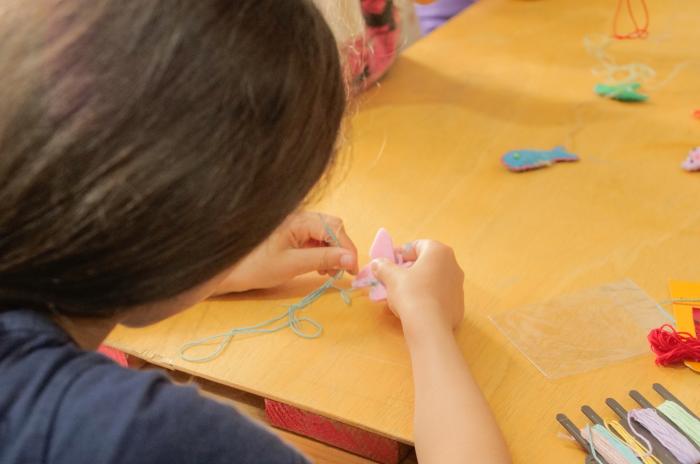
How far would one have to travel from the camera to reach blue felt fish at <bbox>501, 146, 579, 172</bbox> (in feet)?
3.97

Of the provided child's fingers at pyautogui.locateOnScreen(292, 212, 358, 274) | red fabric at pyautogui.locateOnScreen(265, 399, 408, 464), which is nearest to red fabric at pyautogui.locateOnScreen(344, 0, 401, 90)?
child's fingers at pyautogui.locateOnScreen(292, 212, 358, 274)

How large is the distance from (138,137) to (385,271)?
0.49 meters

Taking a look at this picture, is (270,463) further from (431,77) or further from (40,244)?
(431,77)

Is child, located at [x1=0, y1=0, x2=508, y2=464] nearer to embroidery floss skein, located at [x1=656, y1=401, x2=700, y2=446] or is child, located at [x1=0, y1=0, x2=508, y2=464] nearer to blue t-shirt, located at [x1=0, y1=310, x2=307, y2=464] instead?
blue t-shirt, located at [x1=0, y1=310, x2=307, y2=464]

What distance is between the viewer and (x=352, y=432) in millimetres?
867

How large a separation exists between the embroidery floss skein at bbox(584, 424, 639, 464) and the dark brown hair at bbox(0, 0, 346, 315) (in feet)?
1.26

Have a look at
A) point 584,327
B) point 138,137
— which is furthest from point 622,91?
point 138,137

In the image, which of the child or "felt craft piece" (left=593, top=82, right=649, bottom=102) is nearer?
the child

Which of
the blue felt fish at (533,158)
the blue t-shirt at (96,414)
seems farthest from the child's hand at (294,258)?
the blue t-shirt at (96,414)

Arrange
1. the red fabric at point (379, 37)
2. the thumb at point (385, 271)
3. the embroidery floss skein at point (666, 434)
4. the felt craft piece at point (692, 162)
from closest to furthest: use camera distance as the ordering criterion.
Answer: the embroidery floss skein at point (666, 434) → the thumb at point (385, 271) → the felt craft piece at point (692, 162) → the red fabric at point (379, 37)

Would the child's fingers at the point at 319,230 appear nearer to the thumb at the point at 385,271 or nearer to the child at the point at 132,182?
the thumb at the point at 385,271

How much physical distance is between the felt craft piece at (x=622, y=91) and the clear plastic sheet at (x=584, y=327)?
0.50 metres

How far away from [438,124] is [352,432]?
619 millimetres

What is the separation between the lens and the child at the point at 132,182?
0.51 m
